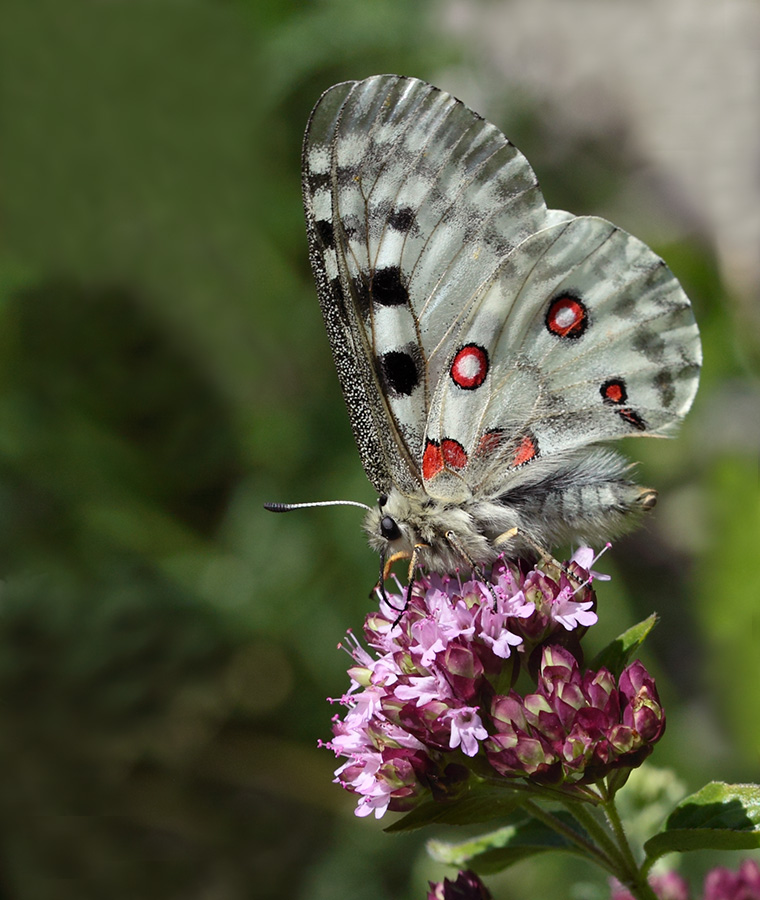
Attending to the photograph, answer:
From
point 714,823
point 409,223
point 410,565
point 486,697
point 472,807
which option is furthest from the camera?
point 409,223

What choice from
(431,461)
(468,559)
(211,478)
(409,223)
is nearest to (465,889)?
(468,559)

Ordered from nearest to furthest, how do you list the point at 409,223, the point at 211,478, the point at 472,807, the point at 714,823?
1. the point at 714,823
2. the point at 472,807
3. the point at 409,223
4. the point at 211,478

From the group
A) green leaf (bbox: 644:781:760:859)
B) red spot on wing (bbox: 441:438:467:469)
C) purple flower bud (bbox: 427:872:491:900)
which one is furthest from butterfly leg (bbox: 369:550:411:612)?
green leaf (bbox: 644:781:760:859)

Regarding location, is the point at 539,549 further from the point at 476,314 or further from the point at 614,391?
the point at 476,314

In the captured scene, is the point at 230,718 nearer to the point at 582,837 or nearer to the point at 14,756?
the point at 14,756

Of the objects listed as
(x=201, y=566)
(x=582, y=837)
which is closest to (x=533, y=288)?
(x=582, y=837)

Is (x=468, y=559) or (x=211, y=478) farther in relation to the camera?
(x=211, y=478)
